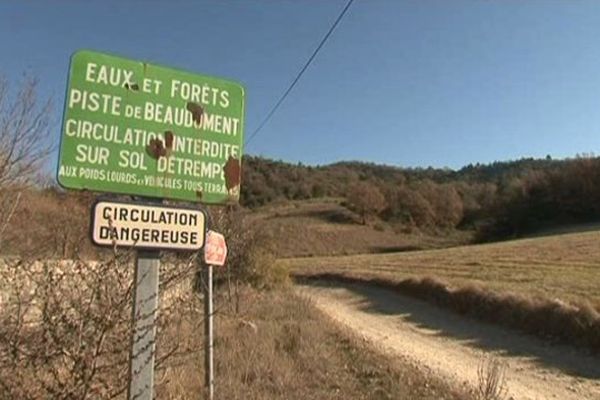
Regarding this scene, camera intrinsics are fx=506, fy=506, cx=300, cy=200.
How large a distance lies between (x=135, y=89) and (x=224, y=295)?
14602 mm

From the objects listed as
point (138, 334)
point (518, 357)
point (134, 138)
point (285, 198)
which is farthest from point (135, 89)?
point (285, 198)

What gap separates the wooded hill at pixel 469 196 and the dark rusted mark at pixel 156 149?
41.4 meters

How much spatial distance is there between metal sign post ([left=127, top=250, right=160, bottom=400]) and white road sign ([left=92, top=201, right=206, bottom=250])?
0.41ft

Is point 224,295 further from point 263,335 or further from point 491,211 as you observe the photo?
point 491,211

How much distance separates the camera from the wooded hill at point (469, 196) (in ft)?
210

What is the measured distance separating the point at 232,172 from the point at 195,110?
47cm

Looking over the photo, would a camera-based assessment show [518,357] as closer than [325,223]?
Yes

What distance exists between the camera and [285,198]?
91812 millimetres

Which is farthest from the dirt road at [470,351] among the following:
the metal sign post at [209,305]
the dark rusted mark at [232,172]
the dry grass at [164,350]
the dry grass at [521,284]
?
the dark rusted mark at [232,172]

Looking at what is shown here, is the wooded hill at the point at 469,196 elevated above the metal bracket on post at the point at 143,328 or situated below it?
above

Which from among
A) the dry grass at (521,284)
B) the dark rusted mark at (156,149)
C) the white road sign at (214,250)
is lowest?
the dry grass at (521,284)

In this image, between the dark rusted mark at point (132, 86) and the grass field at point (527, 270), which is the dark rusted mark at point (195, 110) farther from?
the grass field at point (527, 270)

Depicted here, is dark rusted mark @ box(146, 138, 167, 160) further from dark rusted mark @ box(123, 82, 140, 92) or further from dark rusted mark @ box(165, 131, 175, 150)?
dark rusted mark @ box(123, 82, 140, 92)

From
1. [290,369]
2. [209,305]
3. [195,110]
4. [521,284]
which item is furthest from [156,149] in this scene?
[521,284]
